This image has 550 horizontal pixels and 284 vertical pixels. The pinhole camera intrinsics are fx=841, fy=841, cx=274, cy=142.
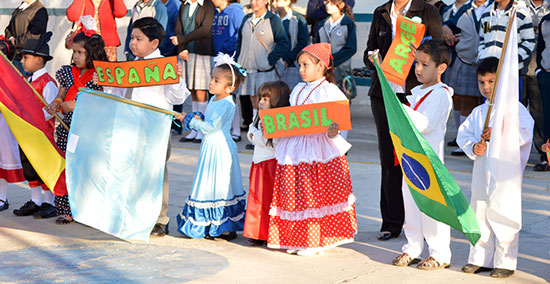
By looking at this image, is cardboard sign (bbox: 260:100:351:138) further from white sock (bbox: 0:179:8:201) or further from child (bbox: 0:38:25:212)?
white sock (bbox: 0:179:8:201)

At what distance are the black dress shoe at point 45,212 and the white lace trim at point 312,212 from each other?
2.32m

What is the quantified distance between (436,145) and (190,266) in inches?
75.3

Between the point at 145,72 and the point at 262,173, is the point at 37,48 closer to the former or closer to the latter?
the point at 145,72

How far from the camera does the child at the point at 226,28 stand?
38.4ft

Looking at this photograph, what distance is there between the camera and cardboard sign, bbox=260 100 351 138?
20.0ft

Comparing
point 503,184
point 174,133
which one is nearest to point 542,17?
point 503,184

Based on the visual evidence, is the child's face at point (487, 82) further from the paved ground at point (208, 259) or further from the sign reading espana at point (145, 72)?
the sign reading espana at point (145, 72)

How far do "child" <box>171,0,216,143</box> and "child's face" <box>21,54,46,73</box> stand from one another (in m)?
4.27

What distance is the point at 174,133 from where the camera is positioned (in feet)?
41.8

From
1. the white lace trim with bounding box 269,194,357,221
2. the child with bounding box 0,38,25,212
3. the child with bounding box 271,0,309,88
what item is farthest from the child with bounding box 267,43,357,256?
the child with bounding box 271,0,309,88

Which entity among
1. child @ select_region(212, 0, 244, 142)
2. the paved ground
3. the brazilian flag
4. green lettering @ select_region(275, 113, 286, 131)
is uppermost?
child @ select_region(212, 0, 244, 142)

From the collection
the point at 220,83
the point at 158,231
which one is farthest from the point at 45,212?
the point at 220,83

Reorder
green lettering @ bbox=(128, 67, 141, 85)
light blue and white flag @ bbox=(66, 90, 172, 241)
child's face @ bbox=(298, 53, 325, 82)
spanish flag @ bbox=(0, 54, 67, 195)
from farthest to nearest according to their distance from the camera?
spanish flag @ bbox=(0, 54, 67, 195)
green lettering @ bbox=(128, 67, 141, 85)
light blue and white flag @ bbox=(66, 90, 172, 241)
child's face @ bbox=(298, 53, 325, 82)

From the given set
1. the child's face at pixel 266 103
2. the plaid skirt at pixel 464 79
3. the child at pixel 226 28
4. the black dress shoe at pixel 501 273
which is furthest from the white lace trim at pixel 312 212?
the child at pixel 226 28
